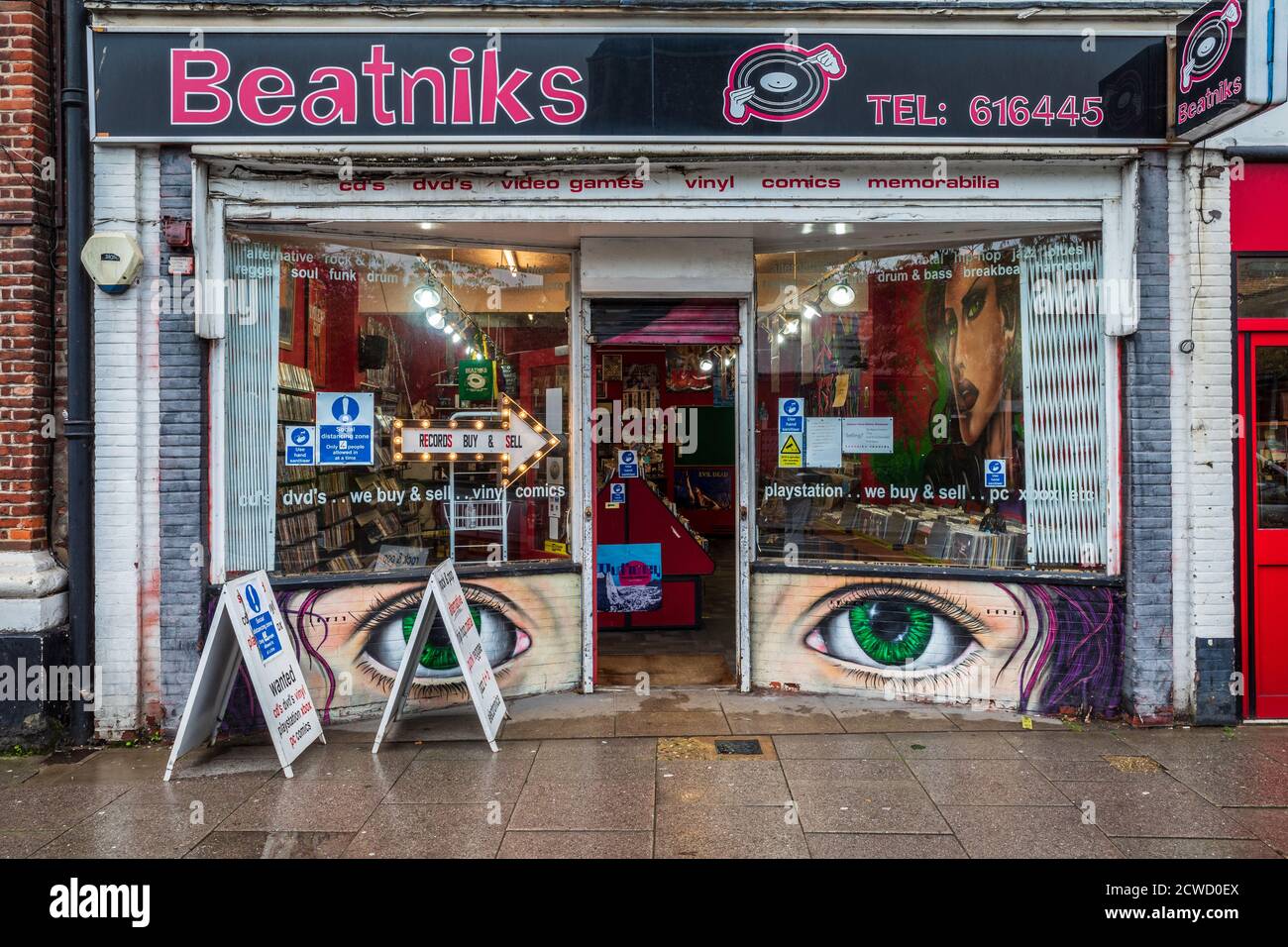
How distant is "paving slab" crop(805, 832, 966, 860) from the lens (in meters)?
4.04

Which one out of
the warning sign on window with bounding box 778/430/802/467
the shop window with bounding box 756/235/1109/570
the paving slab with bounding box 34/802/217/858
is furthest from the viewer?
the warning sign on window with bounding box 778/430/802/467

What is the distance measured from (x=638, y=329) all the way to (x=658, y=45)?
6.45 feet

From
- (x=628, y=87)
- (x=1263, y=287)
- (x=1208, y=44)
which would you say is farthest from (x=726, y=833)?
(x=1208, y=44)

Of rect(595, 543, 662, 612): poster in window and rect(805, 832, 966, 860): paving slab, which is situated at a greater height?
rect(595, 543, 662, 612): poster in window

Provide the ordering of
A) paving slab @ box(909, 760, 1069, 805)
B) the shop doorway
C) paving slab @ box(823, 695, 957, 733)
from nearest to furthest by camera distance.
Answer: paving slab @ box(909, 760, 1069, 805)
paving slab @ box(823, 695, 957, 733)
the shop doorway

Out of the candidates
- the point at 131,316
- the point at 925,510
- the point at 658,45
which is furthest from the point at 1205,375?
the point at 131,316

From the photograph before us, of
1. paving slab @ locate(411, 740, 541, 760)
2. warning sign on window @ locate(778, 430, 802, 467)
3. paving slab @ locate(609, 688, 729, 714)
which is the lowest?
paving slab @ locate(411, 740, 541, 760)

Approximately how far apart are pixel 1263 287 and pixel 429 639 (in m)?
6.50

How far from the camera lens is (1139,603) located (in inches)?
230

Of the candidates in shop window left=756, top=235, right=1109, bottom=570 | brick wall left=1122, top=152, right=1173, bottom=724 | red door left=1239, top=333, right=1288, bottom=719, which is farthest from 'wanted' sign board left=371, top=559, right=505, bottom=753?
red door left=1239, top=333, right=1288, bottom=719

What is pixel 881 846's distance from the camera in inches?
163

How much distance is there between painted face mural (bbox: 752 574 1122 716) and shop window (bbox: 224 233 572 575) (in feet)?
6.45

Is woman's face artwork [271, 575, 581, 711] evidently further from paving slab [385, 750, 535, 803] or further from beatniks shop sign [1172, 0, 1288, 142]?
beatniks shop sign [1172, 0, 1288, 142]

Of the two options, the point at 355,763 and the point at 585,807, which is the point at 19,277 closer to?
the point at 355,763
